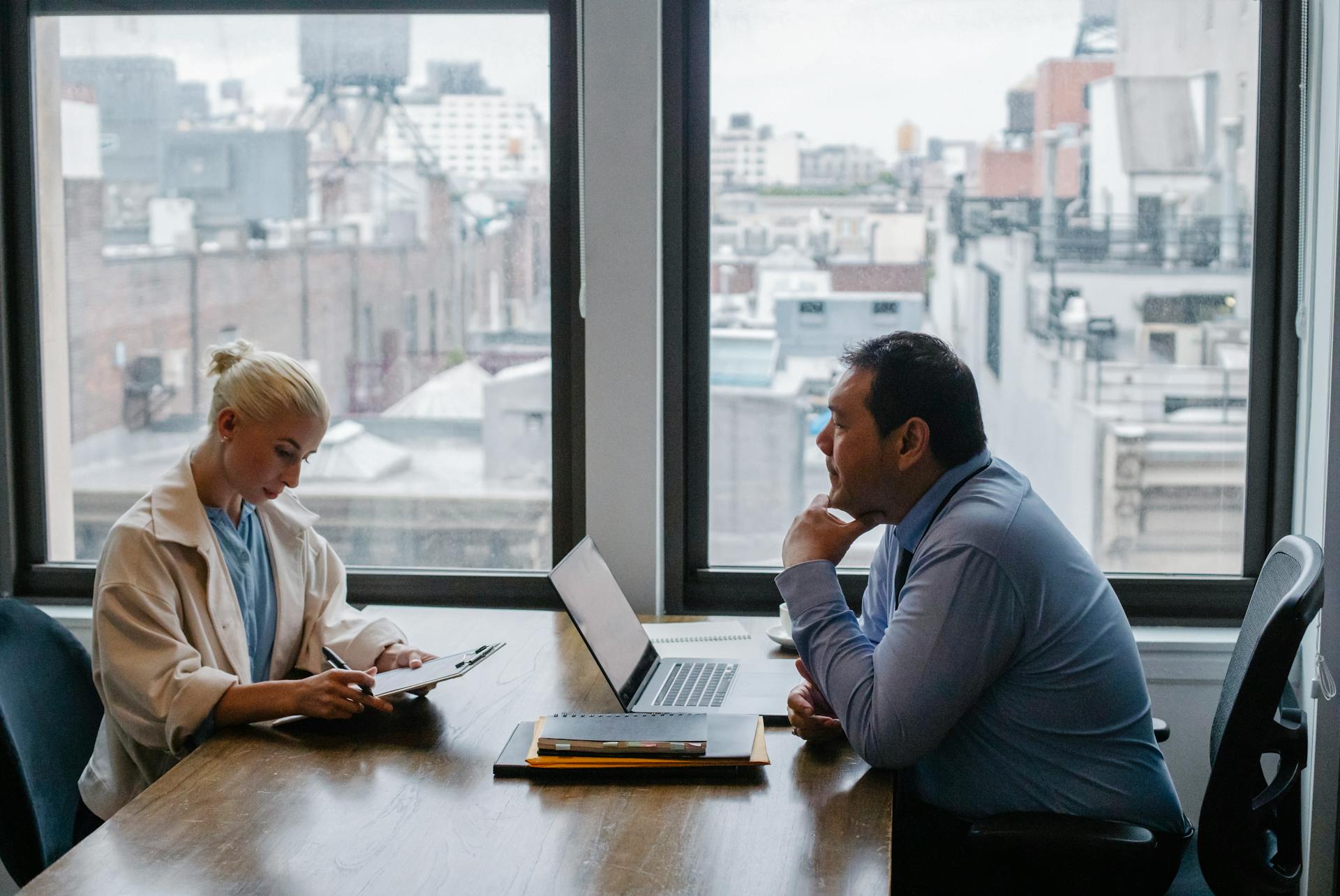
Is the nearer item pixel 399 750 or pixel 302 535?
pixel 399 750

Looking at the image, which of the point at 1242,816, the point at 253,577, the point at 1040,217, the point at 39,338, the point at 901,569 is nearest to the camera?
the point at 1242,816

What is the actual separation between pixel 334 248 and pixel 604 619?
1363 mm

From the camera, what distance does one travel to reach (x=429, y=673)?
189 cm

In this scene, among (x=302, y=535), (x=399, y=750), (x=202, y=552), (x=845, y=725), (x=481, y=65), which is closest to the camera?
(x=845, y=725)

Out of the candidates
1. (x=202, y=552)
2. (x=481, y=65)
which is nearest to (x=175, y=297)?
(x=481, y=65)

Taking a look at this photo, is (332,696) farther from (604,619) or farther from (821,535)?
(821,535)

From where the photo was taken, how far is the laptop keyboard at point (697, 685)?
192cm

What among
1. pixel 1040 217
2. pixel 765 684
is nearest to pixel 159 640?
pixel 765 684

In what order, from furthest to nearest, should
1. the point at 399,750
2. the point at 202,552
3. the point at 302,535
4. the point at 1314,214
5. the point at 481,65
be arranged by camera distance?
the point at 481,65
the point at 1314,214
the point at 302,535
the point at 202,552
the point at 399,750

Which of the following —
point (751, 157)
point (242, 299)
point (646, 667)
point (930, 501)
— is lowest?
point (646, 667)

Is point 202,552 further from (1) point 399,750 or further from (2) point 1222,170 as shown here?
(2) point 1222,170

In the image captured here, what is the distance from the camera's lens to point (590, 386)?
106 inches

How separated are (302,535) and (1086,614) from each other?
4.40ft

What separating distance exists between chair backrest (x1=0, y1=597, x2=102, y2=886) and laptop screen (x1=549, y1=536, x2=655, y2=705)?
32.8 inches
